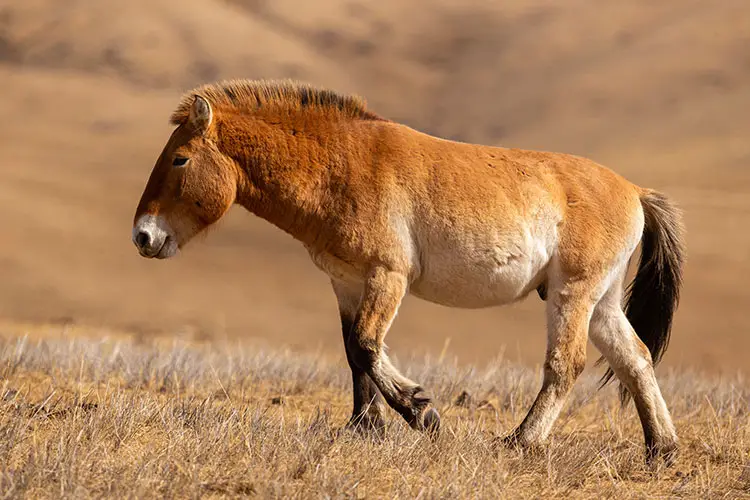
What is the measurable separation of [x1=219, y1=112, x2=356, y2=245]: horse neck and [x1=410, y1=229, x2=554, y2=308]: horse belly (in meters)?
0.86

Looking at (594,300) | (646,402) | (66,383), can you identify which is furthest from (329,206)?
(66,383)

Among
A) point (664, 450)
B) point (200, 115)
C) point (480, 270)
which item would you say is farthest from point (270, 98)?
point (664, 450)

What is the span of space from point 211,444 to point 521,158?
3.33 meters

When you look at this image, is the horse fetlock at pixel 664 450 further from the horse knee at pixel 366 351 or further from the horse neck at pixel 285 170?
the horse neck at pixel 285 170

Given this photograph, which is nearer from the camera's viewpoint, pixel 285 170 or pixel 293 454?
pixel 293 454

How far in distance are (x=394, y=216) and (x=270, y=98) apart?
1427mm

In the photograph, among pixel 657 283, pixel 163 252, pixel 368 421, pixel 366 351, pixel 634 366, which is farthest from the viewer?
pixel 657 283

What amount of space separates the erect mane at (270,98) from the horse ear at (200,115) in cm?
30

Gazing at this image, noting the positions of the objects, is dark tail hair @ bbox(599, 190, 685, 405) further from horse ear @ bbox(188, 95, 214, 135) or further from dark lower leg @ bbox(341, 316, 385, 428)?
horse ear @ bbox(188, 95, 214, 135)

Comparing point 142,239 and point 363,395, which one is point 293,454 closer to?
point 363,395

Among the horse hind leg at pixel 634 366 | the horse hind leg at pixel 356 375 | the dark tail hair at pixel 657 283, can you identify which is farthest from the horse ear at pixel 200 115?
the dark tail hair at pixel 657 283

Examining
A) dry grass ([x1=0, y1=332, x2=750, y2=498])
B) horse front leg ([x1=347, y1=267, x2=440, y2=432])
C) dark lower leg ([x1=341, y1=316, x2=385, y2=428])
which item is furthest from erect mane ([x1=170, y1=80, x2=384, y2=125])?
dry grass ([x1=0, y1=332, x2=750, y2=498])

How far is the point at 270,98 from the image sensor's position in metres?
6.51

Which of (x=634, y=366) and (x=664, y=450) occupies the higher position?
(x=634, y=366)
